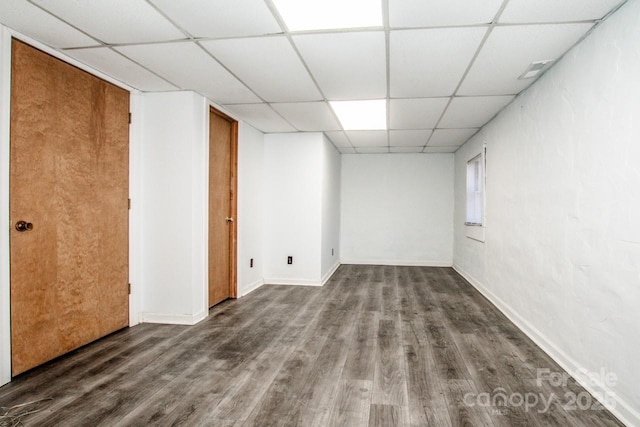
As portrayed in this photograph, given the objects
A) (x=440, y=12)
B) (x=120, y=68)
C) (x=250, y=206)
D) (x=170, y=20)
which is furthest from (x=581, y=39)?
(x=250, y=206)

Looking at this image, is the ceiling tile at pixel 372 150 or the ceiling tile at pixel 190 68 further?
the ceiling tile at pixel 372 150

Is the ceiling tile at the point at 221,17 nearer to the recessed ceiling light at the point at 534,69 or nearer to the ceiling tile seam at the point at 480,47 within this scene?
the ceiling tile seam at the point at 480,47

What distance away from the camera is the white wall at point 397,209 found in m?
7.49

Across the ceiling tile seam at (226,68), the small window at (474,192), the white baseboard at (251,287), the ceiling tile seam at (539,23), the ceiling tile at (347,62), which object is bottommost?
the white baseboard at (251,287)

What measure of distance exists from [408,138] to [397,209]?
200 cm

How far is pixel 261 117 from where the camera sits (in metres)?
4.71

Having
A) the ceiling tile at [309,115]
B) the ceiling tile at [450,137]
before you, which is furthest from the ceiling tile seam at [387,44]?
the ceiling tile at [450,137]

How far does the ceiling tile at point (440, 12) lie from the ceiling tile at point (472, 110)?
1667 mm

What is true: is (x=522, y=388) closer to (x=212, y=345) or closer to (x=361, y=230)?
(x=212, y=345)

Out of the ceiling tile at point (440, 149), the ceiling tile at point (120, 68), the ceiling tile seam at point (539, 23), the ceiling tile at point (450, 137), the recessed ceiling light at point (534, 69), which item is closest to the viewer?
the ceiling tile seam at point (539, 23)

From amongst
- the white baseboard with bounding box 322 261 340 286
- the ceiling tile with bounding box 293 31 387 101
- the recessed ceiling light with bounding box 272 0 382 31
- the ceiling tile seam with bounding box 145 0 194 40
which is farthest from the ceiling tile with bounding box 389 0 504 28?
the white baseboard with bounding box 322 261 340 286

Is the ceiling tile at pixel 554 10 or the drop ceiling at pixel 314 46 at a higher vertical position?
the drop ceiling at pixel 314 46

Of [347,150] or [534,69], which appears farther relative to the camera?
[347,150]

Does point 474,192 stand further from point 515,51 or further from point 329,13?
point 329,13
